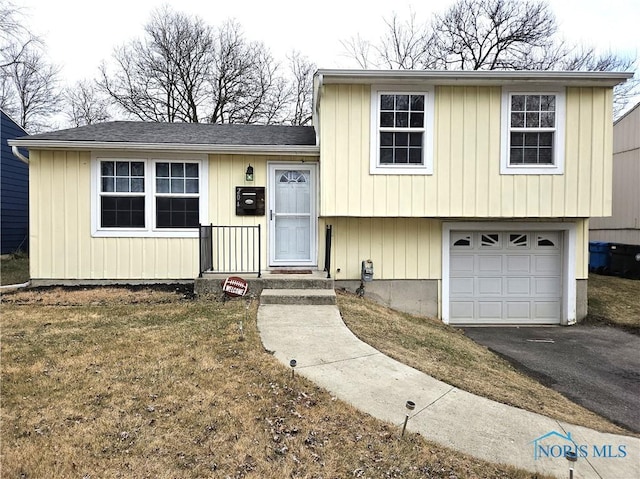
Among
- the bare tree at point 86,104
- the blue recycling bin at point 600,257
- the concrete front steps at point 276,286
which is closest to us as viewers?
the concrete front steps at point 276,286

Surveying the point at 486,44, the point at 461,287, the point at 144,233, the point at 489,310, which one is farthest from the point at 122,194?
the point at 486,44

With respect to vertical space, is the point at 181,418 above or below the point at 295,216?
below

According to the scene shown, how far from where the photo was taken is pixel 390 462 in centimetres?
244

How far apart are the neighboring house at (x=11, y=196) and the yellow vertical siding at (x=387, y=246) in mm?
12781

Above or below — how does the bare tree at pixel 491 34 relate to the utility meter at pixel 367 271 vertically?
above

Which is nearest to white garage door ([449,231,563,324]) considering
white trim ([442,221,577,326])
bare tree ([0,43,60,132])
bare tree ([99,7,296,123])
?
white trim ([442,221,577,326])

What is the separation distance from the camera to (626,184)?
1334cm

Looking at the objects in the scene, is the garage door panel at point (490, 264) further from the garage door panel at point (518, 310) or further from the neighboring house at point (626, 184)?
the neighboring house at point (626, 184)

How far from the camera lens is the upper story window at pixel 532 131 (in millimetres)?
7559

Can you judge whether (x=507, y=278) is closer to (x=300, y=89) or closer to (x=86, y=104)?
(x=300, y=89)

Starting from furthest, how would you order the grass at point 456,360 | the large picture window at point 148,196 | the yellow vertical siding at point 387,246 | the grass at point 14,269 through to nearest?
the grass at point 14,269, the yellow vertical siding at point 387,246, the large picture window at point 148,196, the grass at point 456,360

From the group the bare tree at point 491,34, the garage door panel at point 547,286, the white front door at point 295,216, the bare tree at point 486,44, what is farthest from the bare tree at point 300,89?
the garage door panel at point 547,286

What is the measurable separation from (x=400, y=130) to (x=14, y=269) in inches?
439

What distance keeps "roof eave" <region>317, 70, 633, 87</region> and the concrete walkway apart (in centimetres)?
490
